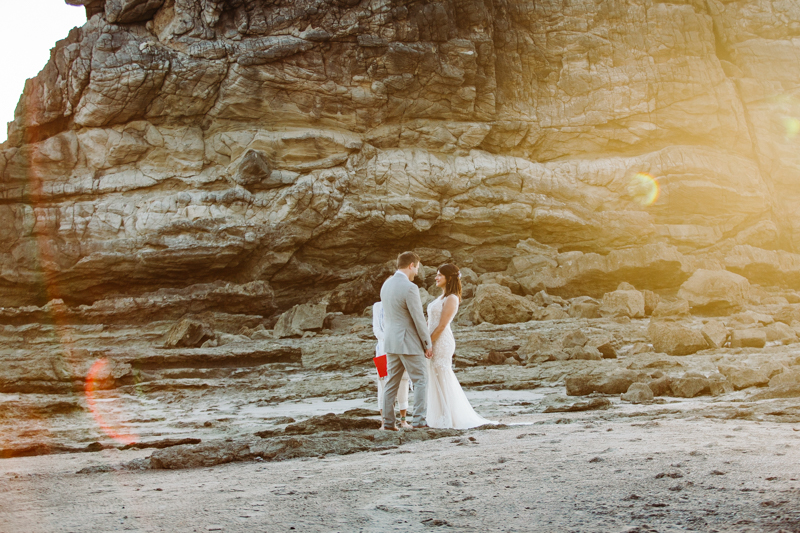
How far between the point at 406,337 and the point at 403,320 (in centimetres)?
14

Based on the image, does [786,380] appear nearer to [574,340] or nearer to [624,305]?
[574,340]

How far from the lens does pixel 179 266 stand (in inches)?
950

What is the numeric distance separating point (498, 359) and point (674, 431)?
25.3 feet

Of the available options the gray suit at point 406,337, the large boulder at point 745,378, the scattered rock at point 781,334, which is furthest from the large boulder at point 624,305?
the gray suit at point 406,337

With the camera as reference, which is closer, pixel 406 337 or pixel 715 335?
pixel 406 337

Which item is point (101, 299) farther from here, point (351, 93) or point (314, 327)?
point (351, 93)

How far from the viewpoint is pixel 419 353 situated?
19.8 ft

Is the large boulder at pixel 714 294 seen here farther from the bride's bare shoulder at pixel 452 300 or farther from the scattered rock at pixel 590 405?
the bride's bare shoulder at pixel 452 300

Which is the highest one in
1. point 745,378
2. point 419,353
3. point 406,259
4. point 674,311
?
point 406,259

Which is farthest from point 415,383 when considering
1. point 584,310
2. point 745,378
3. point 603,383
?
point 584,310

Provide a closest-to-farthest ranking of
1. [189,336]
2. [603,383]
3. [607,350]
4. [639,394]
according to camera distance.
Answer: [639,394] → [603,383] → [607,350] → [189,336]

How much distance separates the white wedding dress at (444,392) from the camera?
6155 millimetres

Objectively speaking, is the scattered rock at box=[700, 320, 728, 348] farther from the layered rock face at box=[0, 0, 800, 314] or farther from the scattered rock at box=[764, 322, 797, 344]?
the layered rock face at box=[0, 0, 800, 314]

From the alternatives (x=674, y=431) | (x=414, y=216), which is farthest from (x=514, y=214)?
(x=674, y=431)
